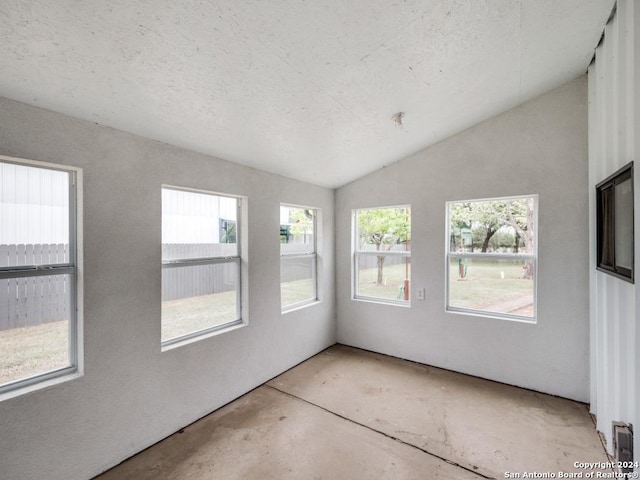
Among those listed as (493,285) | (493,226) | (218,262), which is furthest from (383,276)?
(218,262)

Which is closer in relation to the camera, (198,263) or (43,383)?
(43,383)

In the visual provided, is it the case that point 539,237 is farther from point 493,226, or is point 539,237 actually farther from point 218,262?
point 218,262

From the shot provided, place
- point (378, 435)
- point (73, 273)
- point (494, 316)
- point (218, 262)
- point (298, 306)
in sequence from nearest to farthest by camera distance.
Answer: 1. point (73, 273)
2. point (378, 435)
3. point (218, 262)
4. point (494, 316)
5. point (298, 306)

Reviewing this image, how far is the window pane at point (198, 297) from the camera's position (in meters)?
2.43

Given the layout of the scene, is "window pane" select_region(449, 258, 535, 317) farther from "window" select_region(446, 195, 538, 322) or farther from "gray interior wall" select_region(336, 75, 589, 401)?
"gray interior wall" select_region(336, 75, 589, 401)

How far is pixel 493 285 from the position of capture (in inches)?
127

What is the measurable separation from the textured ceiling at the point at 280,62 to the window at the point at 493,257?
1147 mm

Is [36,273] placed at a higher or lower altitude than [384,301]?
higher

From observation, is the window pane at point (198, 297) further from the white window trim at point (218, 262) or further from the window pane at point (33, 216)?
the window pane at point (33, 216)

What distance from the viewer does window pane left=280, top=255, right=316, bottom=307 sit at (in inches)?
141

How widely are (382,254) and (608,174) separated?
240 cm

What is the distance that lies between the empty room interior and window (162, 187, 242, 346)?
0.07 ft

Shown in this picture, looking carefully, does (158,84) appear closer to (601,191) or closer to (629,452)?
(601,191)

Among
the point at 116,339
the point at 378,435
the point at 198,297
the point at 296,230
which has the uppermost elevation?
the point at 296,230
